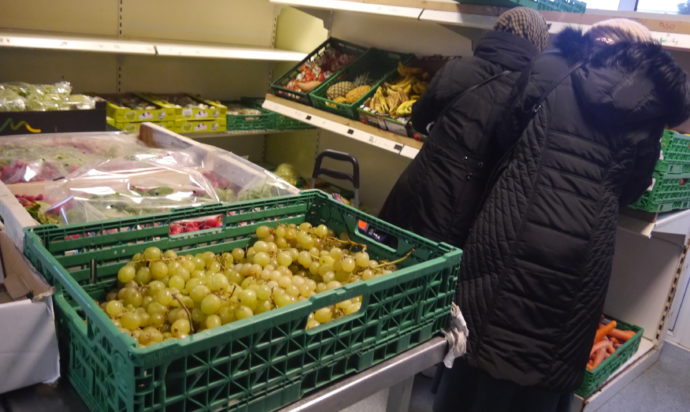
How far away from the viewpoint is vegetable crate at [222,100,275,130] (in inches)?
141

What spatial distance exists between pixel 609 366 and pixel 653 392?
0.45m

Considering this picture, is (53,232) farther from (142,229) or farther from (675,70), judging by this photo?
(675,70)

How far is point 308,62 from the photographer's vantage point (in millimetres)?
3564

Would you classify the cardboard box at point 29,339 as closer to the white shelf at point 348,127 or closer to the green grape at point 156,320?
the green grape at point 156,320

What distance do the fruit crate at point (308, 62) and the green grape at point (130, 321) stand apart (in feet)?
7.90

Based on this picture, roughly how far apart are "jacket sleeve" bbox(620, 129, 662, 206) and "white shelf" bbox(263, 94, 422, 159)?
38.0 inches

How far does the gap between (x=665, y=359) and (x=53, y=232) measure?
10.0ft

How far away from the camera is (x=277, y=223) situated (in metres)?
1.39

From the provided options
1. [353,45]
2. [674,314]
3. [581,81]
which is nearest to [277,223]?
[581,81]

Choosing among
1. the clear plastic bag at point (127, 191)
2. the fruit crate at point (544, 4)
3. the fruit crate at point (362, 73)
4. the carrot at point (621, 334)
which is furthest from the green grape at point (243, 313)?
the carrot at point (621, 334)

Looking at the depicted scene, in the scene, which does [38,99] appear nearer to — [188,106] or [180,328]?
[188,106]

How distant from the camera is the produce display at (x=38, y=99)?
2176 mm

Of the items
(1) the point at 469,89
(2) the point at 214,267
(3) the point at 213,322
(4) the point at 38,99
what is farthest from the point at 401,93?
(3) the point at 213,322

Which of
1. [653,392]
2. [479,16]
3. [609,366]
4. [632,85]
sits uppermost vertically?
[479,16]
